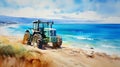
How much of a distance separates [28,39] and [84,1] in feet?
1.77

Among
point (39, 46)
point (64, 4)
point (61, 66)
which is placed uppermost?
point (64, 4)

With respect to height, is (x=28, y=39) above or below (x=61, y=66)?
above

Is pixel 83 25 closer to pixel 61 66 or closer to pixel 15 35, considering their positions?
pixel 61 66

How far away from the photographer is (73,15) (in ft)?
6.69

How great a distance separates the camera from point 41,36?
82.9 inches

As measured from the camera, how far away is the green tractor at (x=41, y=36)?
2.06 m

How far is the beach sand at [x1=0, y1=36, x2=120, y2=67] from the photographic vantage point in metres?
1.94

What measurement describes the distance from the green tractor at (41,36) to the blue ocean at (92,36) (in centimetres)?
4

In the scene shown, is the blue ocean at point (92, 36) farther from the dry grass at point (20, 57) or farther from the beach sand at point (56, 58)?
the dry grass at point (20, 57)

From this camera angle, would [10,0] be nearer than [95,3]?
No

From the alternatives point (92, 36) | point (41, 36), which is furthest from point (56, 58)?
point (92, 36)

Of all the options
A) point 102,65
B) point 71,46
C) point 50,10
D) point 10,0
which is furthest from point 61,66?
point 10,0

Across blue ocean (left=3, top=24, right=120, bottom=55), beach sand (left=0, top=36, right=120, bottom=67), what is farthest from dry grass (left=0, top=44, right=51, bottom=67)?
blue ocean (left=3, top=24, right=120, bottom=55)

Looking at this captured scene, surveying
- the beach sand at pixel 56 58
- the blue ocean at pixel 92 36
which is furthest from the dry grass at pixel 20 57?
the blue ocean at pixel 92 36
